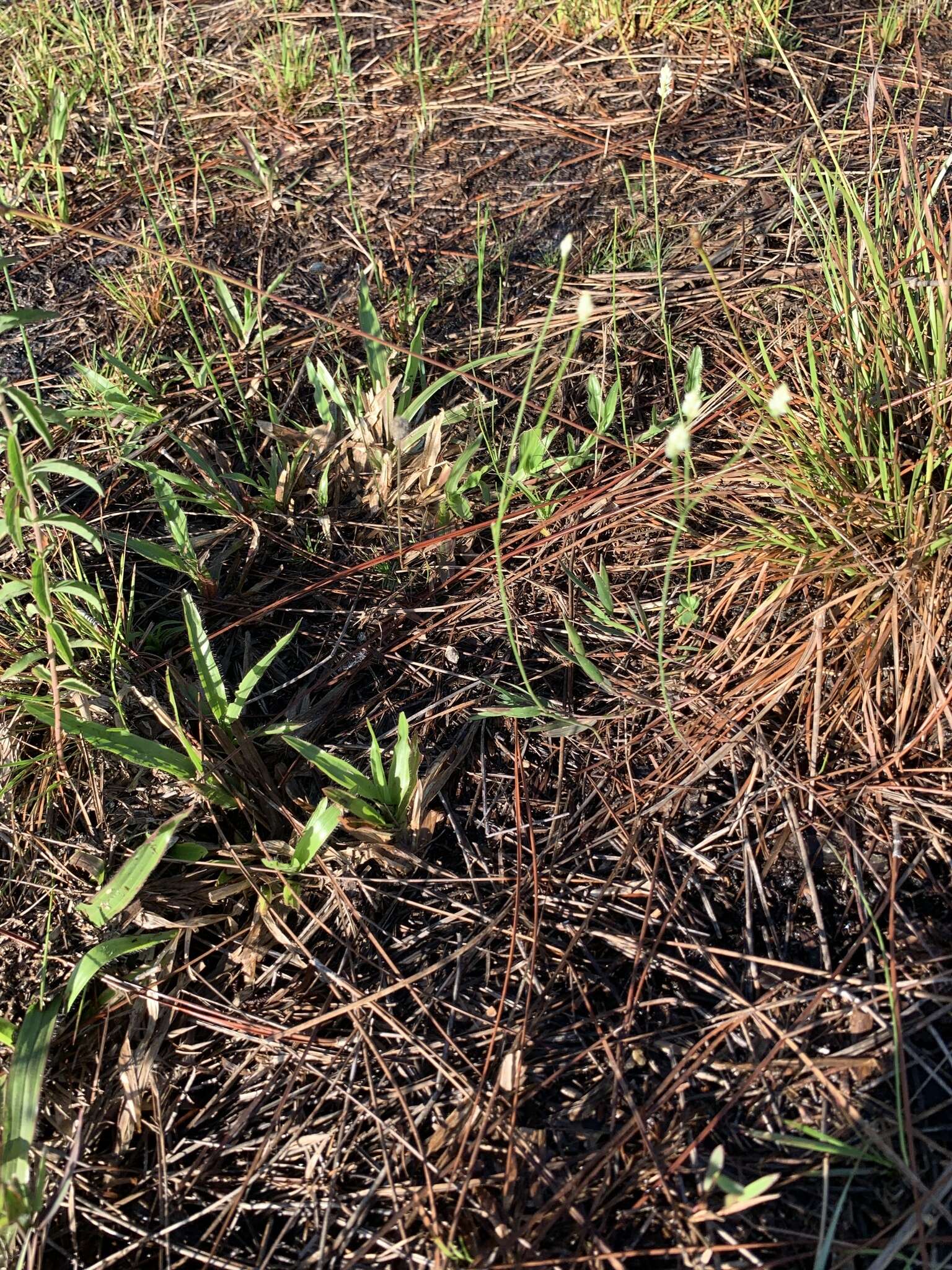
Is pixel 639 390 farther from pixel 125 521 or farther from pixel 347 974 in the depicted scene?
pixel 347 974

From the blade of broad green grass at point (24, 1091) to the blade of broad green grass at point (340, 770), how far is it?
455 mm

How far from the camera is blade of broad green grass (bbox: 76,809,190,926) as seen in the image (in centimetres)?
128

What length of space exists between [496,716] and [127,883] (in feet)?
1.94

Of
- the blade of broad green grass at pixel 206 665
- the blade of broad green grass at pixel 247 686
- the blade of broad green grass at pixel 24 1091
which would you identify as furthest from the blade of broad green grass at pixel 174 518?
the blade of broad green grass at pixel 24 1091

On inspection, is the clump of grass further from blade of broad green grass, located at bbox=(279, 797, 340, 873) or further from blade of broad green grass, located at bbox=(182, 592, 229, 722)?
blade of broad green grass, located at bbox=(279, 797, 340, 873)

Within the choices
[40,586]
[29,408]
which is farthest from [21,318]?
[40,586]

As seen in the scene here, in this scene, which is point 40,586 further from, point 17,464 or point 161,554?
point 161,554

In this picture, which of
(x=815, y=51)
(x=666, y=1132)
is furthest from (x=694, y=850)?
(x=815, y=51)

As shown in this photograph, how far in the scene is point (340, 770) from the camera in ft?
4.53

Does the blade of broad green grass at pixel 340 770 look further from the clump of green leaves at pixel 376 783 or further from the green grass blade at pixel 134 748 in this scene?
the green grass blade at pixel 134 748

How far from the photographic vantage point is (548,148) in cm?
230

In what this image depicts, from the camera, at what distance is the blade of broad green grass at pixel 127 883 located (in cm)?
128

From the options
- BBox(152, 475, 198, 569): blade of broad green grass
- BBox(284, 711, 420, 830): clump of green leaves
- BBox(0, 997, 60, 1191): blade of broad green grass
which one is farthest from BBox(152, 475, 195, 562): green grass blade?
BBox(0, 997, 60, 1191): blade of broad green grass

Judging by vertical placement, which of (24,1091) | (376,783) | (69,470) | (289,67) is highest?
(289,67)
